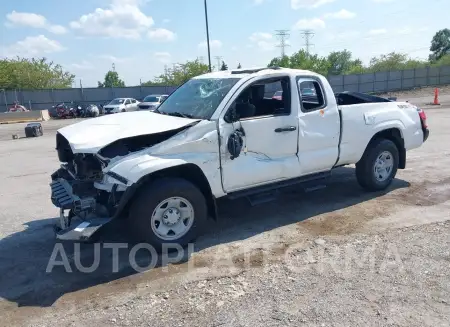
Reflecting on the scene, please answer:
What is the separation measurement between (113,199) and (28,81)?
61.4m

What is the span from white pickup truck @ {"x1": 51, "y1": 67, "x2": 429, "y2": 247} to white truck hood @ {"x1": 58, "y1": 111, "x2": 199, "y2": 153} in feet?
0.05

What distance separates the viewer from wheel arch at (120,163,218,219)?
4.36m

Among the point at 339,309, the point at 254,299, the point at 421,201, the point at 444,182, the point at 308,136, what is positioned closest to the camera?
the point at 339,309

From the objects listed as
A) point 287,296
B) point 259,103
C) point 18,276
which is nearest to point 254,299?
point 287,296

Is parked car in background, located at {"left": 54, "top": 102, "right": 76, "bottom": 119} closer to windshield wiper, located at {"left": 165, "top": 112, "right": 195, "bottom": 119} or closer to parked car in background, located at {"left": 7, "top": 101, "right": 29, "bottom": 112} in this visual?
parked car in background, located at {"left": 7, "top": 101, "right": 29, "bottom": 112}

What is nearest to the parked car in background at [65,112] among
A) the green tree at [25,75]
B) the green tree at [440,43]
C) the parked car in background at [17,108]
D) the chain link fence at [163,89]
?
the parked car in background at [17,108]

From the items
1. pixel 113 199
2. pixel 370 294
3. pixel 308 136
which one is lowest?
pixel 370 294

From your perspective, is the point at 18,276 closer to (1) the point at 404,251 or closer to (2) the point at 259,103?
(2) the point at 259,103

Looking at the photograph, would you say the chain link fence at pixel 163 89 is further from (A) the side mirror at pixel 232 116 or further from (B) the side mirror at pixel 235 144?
(B) the side mirror at pixel 235 144

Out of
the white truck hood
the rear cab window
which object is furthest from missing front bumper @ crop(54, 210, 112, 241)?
the rear cab window

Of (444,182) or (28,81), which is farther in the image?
(28,81)

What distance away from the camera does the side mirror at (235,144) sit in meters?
4.82

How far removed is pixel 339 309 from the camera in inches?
132

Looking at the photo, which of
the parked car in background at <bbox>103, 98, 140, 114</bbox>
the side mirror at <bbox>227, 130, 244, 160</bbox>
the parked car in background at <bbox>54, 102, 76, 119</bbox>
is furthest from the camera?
the parked car in background at <bbox>54, 102, 76, 119</bbox>
